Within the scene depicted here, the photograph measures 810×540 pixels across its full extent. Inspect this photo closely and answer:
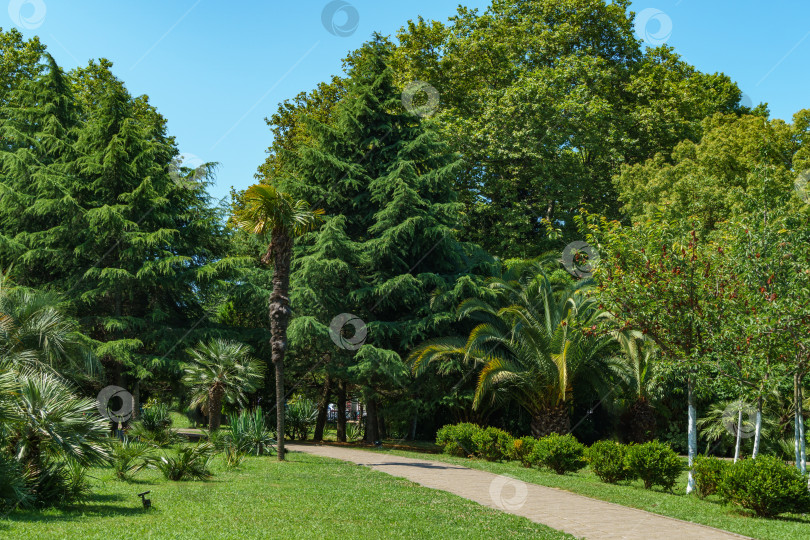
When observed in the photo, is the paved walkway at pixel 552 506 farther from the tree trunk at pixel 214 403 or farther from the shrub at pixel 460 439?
the tree trunk at pixel 214 403

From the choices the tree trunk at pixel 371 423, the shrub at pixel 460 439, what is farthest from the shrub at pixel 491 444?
the tree trunk at pixel 371 423

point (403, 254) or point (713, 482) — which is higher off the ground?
point (403, 254)

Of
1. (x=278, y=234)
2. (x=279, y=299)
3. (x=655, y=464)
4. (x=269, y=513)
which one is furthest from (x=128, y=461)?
(x=655, y=464)

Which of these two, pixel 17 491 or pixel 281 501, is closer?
pixel 17 491

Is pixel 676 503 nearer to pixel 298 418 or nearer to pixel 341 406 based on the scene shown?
pixel 341 406

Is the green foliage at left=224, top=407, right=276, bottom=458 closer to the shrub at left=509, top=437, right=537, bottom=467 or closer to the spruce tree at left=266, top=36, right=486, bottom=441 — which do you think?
the spruce tree at left=266, top=36, right=486, bottom=441

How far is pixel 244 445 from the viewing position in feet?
59.6

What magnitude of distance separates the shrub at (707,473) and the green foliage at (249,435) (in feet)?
37.4

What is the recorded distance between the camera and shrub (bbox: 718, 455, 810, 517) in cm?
1083

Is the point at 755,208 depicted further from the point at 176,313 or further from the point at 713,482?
the point at 176,313

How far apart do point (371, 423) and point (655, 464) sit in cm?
1346

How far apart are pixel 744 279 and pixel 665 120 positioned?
21.9 meters

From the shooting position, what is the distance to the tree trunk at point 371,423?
83.0ft

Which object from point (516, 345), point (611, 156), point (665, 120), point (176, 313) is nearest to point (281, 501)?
point (516, 345)
